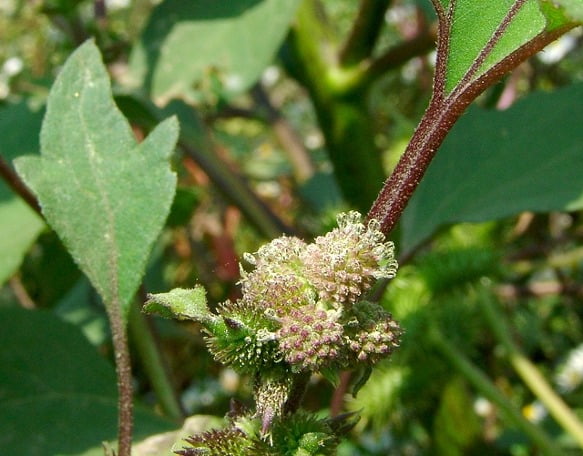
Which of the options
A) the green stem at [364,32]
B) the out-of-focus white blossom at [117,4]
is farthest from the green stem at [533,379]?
the out-of-focus white blossom at [117,4]

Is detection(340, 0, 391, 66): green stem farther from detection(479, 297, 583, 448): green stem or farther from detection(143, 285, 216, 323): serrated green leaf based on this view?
detection(143, 285, 216, 323): serrated green leaf

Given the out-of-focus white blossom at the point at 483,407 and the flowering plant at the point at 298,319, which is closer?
the flowering plant at the point at 298,319

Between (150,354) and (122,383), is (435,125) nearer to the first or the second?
(122,383)

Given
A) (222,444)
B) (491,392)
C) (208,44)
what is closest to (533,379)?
(491,392)

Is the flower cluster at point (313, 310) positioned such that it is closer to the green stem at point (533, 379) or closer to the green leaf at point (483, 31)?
the green leaf at point (483, 31)

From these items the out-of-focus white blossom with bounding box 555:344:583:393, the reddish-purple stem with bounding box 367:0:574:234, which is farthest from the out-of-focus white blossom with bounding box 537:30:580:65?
the reddish-purple stem with bounding box 367:0:574:234

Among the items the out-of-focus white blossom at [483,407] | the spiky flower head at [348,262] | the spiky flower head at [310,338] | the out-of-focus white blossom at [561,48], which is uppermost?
the spiky flower head at [348,262]
